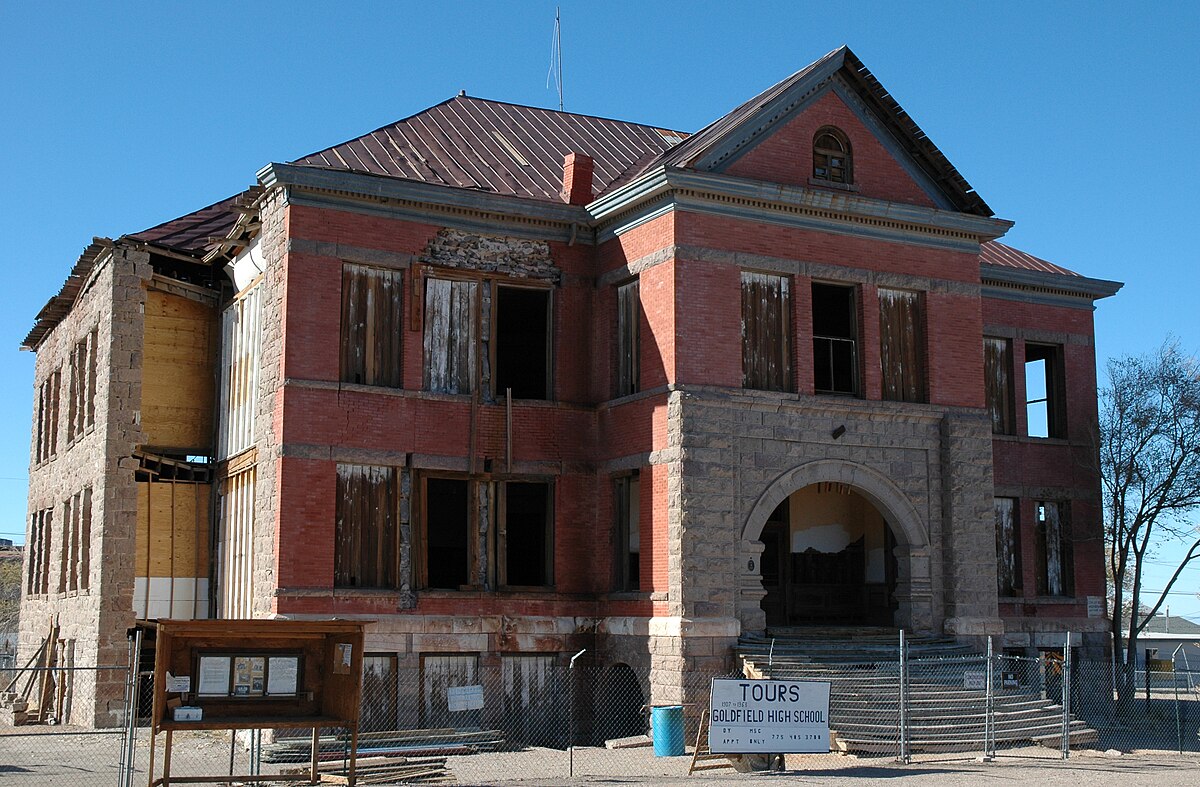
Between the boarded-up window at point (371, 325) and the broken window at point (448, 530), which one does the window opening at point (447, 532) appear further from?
the boarded-up window at point (371, 325)

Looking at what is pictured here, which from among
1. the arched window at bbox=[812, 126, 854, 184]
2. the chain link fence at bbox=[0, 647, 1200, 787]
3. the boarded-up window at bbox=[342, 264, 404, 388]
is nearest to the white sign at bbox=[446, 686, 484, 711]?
the chain link fence at bbox=[0, 647, 1200, 787]

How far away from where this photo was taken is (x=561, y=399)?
Result: 26.6 meters

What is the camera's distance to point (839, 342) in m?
27.0

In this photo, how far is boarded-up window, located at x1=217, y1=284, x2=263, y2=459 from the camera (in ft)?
87.5

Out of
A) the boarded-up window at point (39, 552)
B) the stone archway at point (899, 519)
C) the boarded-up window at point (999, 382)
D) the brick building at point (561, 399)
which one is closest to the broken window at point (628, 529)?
the brick building at point (561, 399)

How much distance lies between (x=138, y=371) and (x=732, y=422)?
12825 mm

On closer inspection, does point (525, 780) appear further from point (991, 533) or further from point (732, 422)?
point (991, 533)

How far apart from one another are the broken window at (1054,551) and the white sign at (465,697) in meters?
14.2

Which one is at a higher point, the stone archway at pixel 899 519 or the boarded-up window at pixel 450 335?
the boarded-up window at pixel 450 335

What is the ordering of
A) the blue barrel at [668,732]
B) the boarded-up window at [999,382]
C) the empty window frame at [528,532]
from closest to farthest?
1. the blue barrel at [668,732]
2. the empty window frame at [528,532]
3. the boarded-up window at [999,382]

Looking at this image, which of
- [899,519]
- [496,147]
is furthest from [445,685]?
[496,147]

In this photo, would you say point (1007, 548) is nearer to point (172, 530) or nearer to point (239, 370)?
point (239, 370)

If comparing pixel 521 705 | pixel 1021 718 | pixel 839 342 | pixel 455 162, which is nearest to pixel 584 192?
pixel 455 162

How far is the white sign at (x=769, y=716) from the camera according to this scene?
19.5 metres
